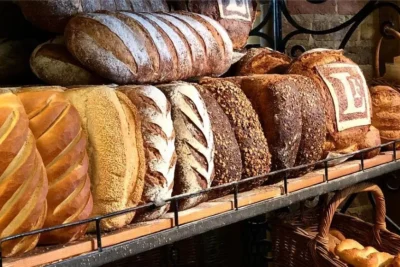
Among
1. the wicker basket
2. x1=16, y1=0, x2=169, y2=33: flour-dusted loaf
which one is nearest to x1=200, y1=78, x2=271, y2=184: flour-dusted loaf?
x1=16, y1=0, x2=169, y2=33: flour-dusted loaf

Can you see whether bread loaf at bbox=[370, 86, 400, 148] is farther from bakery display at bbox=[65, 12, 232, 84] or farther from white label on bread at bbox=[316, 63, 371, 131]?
bakery display at bbox=[65, 12, 232, 84]

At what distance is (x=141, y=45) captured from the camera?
1.23m

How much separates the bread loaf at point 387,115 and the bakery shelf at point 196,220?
181 mm

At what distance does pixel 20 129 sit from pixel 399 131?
1.30 m

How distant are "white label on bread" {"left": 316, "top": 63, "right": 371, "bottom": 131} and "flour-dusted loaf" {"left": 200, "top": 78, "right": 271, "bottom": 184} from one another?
30cm

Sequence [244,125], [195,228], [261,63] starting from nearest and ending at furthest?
[195,228], [244,125], [261,63]

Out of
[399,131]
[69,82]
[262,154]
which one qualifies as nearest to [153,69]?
[69,82]

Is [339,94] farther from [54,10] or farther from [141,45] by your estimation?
[54,10]

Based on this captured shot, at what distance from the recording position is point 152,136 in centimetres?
109

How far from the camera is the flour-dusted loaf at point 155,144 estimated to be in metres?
1.08

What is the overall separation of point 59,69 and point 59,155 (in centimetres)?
35

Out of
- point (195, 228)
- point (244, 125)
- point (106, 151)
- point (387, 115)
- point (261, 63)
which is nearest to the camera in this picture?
point (106, 151)

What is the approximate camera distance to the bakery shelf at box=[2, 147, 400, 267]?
3.04 feet

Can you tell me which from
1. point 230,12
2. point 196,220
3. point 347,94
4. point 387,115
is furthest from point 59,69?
point 387,115
